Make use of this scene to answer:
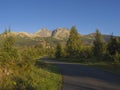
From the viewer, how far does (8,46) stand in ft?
69.8

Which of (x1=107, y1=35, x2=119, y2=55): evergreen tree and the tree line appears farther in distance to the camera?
the tree line

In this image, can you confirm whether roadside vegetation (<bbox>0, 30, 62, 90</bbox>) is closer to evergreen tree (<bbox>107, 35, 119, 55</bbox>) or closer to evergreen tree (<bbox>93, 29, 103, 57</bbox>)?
evergreen tree (<bbox>107, 35, 119, 55</bbox>)

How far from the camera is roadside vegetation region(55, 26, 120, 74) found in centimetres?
5219

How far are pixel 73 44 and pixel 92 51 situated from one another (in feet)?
44.2

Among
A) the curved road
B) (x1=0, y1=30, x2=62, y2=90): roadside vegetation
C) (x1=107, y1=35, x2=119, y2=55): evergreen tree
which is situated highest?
(x1=107, y1=35, x2=119, y2=55): evergreen tree

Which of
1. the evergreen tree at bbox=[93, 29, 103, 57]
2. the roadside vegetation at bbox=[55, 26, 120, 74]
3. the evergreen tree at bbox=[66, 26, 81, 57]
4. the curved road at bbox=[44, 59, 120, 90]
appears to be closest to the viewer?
the curved road at bbox=[44, 59, 120, 90]

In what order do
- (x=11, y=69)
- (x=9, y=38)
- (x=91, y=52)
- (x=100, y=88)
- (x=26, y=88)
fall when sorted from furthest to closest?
(x=91, y=52)
(x=9, y=38)
(x=11, y=69)
(x=100, y=88)
(x=26, y=88)

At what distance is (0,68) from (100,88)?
252 inches

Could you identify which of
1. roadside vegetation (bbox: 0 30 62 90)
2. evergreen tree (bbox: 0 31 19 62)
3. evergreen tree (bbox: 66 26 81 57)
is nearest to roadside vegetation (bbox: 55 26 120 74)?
evergreen tree (bbox: 66 26 81 57)

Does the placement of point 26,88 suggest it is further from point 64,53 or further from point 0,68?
point 64,53

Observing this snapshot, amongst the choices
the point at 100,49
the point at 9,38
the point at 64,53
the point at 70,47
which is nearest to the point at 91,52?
the point at 100,49

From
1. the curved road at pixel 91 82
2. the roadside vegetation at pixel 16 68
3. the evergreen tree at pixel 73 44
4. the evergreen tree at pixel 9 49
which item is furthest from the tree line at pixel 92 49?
the evergreen tree at pixel 9 49

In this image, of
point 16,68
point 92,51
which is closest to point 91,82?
point 16,68

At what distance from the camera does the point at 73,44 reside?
84.3 m
